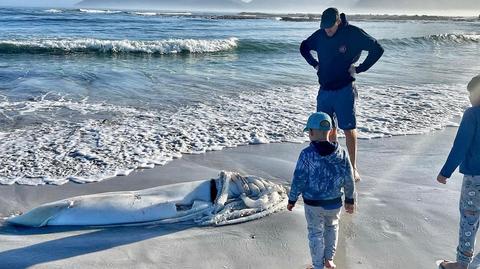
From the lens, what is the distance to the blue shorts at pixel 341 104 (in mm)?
5281

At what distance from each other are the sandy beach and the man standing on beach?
78 centimetres

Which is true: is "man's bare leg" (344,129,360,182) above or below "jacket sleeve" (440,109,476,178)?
below

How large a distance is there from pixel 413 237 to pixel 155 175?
121 inches

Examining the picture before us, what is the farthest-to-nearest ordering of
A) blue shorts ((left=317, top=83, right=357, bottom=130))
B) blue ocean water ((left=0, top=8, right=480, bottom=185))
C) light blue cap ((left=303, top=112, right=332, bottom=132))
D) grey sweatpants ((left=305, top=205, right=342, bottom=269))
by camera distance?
blue ocean water ((left=0, top=8, right=480, bottom=185)) < blue shorts ((left=317, top=83, right=357, bottom=130)) < grey sweatpants ((left=305, top=205, right=342, bottom=269)) < light blue cap ((left=303, top=112, right=332, bottom=132))

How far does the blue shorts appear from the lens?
5.28 m

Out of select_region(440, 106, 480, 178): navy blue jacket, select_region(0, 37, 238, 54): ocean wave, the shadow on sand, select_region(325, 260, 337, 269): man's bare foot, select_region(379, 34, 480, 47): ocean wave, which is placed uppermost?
select_region(440, 106, 480, 178): navy blue jacket

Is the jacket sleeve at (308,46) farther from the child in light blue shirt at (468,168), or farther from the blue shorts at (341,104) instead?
the child in light blue shirt at (468,168)

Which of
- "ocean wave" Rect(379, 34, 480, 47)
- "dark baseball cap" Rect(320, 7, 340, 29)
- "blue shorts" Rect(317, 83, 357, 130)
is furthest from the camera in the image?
"ocean wave" Rect(379, 34, 480, 47)

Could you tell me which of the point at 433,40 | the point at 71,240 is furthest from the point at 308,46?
the point at 433,40

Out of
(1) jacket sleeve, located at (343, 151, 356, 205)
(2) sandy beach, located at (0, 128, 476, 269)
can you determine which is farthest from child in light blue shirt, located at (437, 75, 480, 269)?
(1) jacket sleeve, located at (343, 151, 356, 205)

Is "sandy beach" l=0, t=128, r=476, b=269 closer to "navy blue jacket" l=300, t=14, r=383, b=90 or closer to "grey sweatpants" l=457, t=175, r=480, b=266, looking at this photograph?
"grey sweatpants" l=457, t=175, r=480, b=266

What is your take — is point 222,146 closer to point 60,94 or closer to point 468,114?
point 468,114

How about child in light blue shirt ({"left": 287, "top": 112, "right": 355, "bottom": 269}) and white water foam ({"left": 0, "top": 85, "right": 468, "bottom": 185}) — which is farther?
white water foam ({"left": 0, "top": 85, "right": 468, "bottom": 185})

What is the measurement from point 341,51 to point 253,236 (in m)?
2.19
